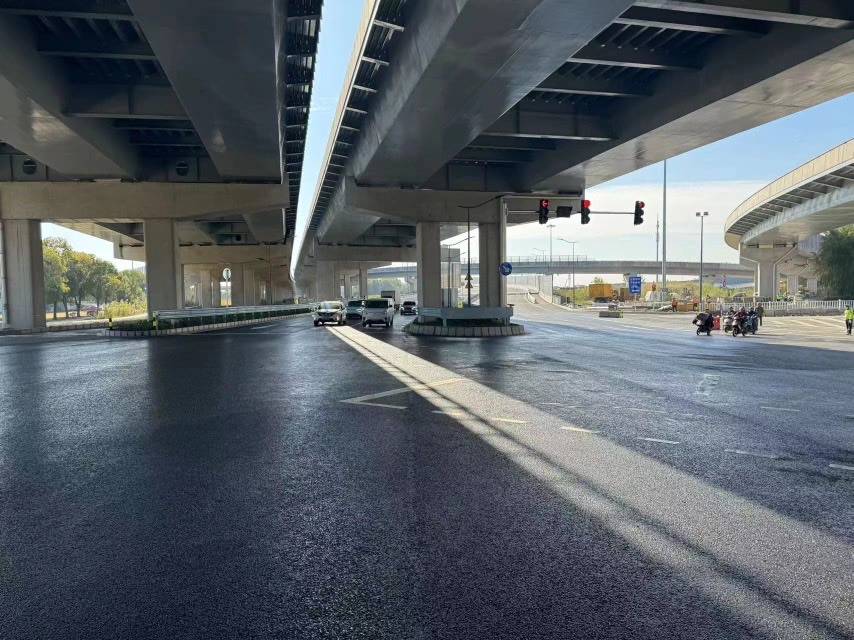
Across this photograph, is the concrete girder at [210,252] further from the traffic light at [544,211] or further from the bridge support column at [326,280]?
the traffic light at [544,211]

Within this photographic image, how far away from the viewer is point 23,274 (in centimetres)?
3155

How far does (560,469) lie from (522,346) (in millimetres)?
14662

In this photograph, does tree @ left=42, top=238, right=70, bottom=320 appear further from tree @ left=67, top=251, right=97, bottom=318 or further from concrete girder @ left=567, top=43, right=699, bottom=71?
concrete girder @ left=567, top=43, right=699, bottom=71

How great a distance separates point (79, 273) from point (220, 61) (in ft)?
285

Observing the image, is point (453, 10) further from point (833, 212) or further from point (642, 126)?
point (833, 212)

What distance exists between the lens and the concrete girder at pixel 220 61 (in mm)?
10383

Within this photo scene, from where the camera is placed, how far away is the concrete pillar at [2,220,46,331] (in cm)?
3089

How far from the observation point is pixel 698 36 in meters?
15.3

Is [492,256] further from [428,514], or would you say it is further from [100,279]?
[100,279]

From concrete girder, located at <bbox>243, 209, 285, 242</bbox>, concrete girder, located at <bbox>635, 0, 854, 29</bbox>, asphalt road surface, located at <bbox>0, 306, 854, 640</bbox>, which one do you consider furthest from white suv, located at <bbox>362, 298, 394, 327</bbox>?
concrete girder, located at <bbox>635, 0, 854, 29</bbox>

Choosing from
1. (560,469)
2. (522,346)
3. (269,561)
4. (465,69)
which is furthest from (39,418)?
(522,346)

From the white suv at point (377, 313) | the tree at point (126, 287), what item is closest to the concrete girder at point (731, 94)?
the white suv at point (377, 313)

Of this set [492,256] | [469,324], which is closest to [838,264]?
[492,256]

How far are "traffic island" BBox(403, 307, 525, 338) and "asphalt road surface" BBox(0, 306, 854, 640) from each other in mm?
15541
